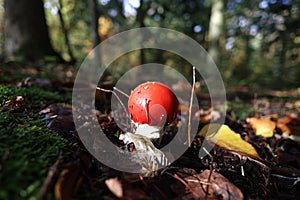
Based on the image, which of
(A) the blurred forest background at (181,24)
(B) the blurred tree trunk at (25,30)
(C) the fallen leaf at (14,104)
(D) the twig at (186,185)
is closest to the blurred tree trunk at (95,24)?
(A) the blurred forest background at (181,24)

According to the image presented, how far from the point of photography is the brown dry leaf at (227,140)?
1.19 meters

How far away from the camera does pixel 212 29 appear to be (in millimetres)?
5387

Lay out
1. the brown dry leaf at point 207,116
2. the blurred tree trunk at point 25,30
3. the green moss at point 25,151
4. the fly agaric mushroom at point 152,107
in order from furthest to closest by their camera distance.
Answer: the blurred tree trunk at point 25,30, the brown dry leaf at point 207,116, the fly agaric mushroom at point 152,107, the green moss at point 25,151

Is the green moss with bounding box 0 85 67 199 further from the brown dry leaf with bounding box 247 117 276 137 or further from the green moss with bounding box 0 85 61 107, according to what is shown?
the brown dry leaf with bounding box 247 117 276 137

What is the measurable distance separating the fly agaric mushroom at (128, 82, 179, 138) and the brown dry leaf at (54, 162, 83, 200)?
1.23 ft

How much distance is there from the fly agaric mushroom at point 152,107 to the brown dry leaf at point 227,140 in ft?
1.20

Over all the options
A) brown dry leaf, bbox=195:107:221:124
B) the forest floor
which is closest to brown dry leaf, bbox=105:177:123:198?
the forest floor

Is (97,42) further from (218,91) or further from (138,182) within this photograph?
(138,182)

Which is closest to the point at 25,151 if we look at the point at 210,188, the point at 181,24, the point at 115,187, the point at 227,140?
the point at 115,187

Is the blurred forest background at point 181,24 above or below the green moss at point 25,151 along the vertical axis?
above

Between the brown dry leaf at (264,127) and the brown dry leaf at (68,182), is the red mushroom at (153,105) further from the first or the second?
the brown dry leaf at (264,127)

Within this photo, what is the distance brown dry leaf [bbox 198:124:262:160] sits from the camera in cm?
119

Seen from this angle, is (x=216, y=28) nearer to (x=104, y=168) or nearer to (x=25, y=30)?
(x=25, y=30)

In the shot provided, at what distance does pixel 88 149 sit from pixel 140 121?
247 millimetres
